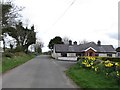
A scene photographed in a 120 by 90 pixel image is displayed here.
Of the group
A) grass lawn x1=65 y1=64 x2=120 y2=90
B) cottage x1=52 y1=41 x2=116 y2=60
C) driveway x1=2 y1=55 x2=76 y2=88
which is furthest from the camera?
cottage x1=52 y1=41 x2=116 y2=60

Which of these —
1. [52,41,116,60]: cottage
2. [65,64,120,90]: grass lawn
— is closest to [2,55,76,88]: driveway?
[65,64,120,90]: grass lawn

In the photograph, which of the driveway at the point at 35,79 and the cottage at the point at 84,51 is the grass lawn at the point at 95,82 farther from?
the cottage at the point at 84,51

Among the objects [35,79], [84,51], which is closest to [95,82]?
[35,79]

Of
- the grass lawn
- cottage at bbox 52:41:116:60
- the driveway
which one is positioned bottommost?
the driveway

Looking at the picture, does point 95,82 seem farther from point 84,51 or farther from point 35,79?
point 84,51

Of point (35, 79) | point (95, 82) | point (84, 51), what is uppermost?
point (84, 51)

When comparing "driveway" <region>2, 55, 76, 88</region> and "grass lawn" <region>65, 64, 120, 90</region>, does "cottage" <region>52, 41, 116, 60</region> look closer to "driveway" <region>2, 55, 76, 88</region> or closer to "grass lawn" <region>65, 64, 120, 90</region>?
"driveway" <region>2, 55, 76, 88</region>

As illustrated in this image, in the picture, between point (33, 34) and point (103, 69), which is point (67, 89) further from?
point (33, 34)

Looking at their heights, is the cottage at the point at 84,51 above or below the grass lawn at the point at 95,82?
above

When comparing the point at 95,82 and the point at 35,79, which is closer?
the point at 95,82

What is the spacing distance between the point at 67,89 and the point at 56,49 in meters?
73.7

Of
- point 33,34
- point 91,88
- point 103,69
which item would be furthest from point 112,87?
point 33,34

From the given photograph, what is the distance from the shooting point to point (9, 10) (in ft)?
120

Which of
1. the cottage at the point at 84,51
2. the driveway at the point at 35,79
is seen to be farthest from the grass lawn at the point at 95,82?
the cottage at the point at 84,51
